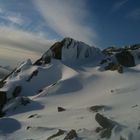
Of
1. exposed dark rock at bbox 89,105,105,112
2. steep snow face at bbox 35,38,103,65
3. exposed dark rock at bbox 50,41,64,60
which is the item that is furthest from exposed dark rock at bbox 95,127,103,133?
exposed dark rock at bbox 50,41,64,60

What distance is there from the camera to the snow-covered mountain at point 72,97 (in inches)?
1093

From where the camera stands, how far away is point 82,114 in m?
34.0

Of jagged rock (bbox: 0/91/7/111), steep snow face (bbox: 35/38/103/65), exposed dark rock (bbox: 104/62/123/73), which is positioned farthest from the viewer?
steep snow face (bbox: 35/38/103/65)

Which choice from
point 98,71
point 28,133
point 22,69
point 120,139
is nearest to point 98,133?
point 120,139

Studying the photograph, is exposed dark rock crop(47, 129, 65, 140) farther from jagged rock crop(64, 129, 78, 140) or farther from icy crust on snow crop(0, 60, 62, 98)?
icy crust on snow crop(0, 60, 62, 98)

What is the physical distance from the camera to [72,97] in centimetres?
4397

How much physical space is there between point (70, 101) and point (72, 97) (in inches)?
62.9

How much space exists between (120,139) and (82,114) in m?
10.3

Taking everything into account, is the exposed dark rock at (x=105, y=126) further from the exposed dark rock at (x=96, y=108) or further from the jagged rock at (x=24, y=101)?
the jagged rock at (x=24, y=101)

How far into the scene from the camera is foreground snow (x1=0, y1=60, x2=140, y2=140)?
28797 mm

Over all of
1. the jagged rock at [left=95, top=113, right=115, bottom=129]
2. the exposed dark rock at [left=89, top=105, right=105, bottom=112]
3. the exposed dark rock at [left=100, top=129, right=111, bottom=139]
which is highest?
the exposed dark rock at [left=89, top=105, right=105, bottom=112]

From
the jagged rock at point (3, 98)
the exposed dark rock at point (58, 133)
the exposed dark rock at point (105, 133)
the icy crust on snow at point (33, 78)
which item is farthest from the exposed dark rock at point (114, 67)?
the exposed dark rock at point (105, 133)

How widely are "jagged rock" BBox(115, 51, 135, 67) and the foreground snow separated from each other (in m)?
2.08

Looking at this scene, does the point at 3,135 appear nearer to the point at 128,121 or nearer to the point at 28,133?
the point at 28,133
